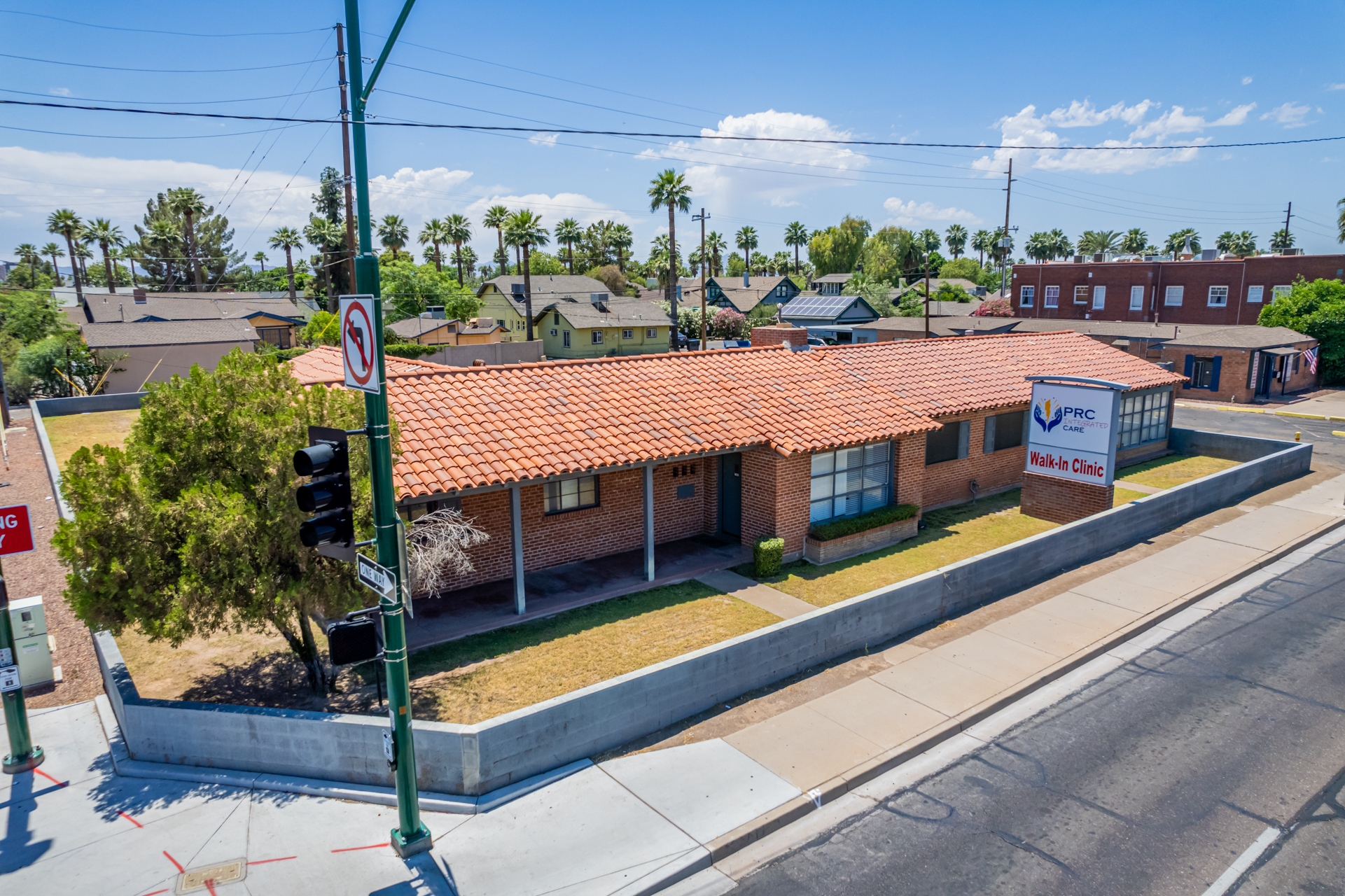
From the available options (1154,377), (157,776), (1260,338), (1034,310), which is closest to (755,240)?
(1034,310)

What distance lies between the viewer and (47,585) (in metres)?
16.0

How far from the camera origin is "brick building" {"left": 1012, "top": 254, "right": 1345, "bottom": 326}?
53.1 metres

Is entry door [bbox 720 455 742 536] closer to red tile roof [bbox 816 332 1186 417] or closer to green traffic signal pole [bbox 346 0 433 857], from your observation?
red tile roof [bbox 816 332 1186 417]

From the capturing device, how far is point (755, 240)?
11888 cm

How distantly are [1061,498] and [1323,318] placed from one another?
3636cm

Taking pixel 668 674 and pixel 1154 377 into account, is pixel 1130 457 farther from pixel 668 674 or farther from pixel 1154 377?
pixel 668 674

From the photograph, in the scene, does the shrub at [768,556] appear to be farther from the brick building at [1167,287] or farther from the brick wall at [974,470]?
the brick building at [1167,287]

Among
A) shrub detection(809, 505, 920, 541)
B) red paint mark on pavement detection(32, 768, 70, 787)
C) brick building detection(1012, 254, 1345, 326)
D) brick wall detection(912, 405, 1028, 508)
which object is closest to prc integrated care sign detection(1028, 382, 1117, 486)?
brick wall detection(912, 405, 1028, 508)

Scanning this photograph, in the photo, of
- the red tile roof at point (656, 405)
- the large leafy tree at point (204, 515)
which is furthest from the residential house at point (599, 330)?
the large leafy tree at point (204, 515)

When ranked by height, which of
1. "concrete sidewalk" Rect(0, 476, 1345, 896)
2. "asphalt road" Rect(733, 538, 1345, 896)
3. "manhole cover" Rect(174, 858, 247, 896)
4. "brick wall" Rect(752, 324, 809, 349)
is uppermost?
"brick wall" Rect(752, 324, 809, 349)

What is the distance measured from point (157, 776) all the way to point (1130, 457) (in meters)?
27.6

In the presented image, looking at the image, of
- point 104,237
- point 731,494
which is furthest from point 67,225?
point 731,494

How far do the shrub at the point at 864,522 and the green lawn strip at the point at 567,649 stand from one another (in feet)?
10.3

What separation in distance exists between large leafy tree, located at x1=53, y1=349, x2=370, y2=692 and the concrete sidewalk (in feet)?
6.62
